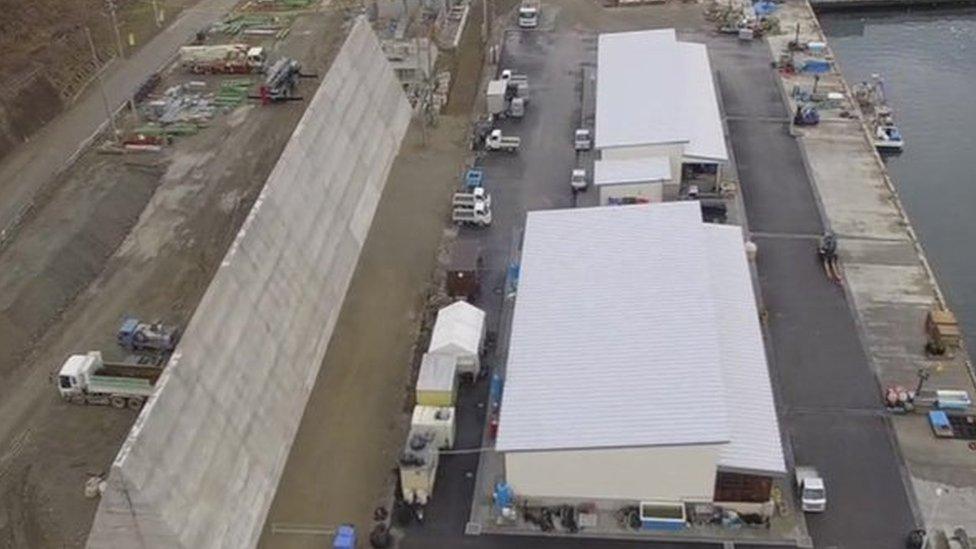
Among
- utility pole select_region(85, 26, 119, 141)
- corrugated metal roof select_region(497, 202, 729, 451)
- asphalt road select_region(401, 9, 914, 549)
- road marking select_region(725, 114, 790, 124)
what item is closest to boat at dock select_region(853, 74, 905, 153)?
road marking select_region(725, 114, 790, 124)

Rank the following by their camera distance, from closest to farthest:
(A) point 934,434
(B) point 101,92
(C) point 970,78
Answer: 1. (A) point 934,434
2. (B) point 101,92
3. (C) point 970,78

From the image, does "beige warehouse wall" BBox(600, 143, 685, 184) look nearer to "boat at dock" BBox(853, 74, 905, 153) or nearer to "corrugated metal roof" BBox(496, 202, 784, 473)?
"corrugated metal roof" BBox(496, 202, 784, 473)

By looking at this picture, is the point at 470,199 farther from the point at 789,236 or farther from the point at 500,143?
the point at 789,236

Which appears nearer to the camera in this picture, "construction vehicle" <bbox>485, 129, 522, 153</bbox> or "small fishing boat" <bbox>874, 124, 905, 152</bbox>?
"construction vehicle" <bbox>485, 129, 522, 153</bbox>

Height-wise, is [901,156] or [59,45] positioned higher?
[59,45]

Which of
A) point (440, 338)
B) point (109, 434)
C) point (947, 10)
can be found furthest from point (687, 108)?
point (947, 10)

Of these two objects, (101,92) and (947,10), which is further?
(947,10)

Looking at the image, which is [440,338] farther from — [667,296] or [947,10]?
[947,10]
